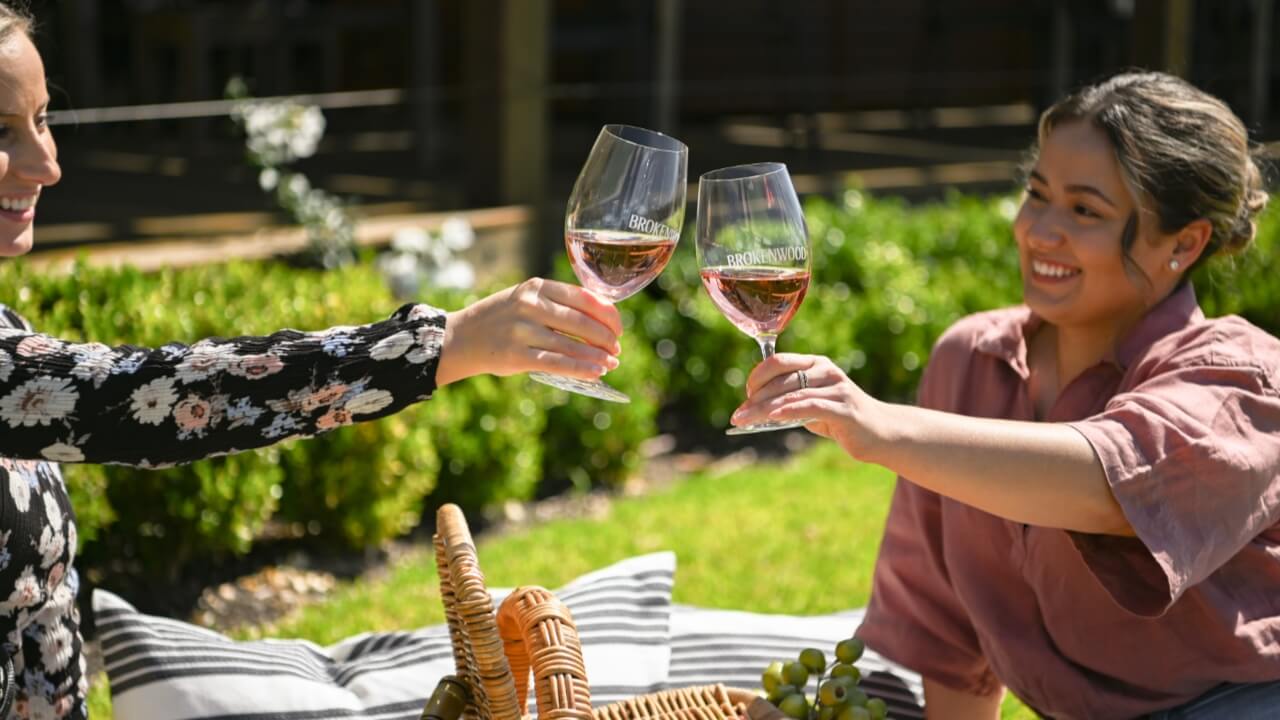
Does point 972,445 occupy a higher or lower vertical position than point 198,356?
lower

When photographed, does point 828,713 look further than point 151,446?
Yes

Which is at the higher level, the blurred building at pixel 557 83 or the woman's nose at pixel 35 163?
the woman's nose at pixel 35 163

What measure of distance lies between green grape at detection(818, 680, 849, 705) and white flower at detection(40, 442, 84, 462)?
1.16m

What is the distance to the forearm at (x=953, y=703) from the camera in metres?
2.89

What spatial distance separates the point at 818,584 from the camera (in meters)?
4.76

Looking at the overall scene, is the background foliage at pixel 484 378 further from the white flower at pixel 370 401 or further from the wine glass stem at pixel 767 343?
the white flower at pixel 370 401

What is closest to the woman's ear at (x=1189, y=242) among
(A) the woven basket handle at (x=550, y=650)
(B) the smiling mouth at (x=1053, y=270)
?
(B) the smiling mouth at (x=1053, y=270)

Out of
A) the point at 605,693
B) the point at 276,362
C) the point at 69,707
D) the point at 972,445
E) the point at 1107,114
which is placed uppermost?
the point at 1107,114

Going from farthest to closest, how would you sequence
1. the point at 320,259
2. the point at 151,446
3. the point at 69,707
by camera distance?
the point at 320,259, the point at 69,707, the point at 151,446

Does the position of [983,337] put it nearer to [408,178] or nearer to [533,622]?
[533,622]

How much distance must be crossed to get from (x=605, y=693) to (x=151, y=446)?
1.59m

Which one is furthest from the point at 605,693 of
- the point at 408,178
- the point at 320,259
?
the point at 408,178

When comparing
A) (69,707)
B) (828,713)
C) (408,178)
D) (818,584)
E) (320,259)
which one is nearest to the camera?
(828,713)

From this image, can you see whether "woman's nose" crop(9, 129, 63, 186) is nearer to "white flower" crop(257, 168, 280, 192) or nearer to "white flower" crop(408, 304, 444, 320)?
"white flower" crop(408, 304, 444, 320)
